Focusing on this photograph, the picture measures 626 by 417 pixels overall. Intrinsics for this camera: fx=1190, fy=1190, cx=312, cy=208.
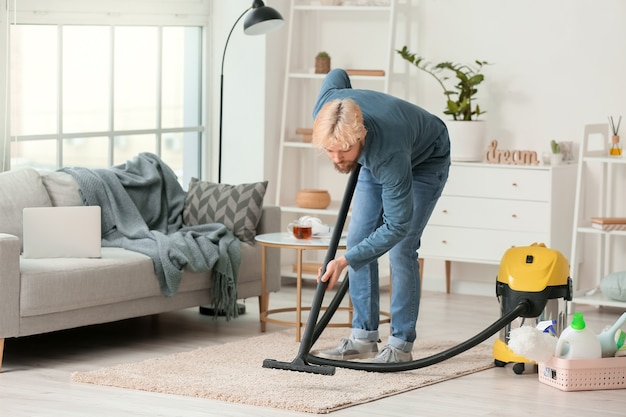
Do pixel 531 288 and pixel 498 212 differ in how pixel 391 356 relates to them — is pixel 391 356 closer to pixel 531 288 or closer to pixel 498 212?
pixel 531 288

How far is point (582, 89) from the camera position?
6.22 meters

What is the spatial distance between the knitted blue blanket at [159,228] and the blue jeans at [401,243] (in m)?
0.82

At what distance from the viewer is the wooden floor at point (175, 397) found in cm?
381

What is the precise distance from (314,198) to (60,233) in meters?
2.07

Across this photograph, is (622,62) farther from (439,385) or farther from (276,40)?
(439,385)

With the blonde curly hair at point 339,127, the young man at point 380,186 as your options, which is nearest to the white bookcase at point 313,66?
the young man at point 380,186

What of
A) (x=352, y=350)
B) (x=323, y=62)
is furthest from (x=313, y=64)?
(x=352, y=350)

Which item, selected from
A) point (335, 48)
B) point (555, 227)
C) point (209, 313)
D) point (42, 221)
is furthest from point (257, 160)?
point (42, 221)

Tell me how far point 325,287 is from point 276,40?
2.97 meters

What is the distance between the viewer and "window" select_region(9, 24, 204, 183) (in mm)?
5523

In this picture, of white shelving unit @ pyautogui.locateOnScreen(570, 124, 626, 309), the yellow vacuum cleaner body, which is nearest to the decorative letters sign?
white shelving unit @ pyautogui.locateOnScreen(570, 124, 626, 309)

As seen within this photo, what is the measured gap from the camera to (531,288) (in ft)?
14.6

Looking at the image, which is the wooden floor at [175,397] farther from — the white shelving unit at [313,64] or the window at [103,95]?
the white shelving unit at [313,64]

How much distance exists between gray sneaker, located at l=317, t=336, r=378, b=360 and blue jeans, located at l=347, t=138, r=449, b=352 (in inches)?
5.5
